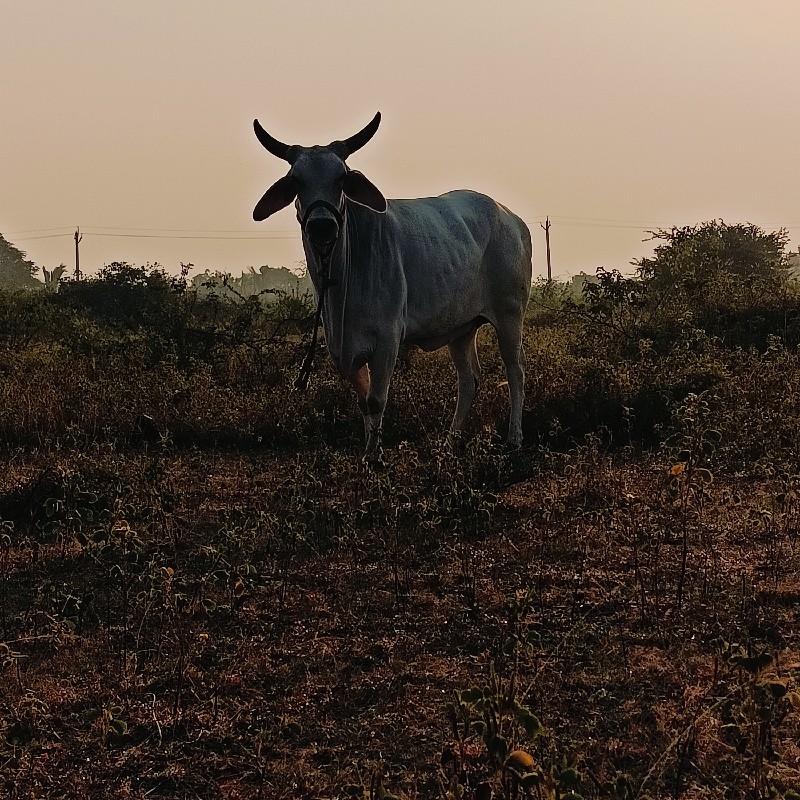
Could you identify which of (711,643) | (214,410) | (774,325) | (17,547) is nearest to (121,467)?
(17,547)

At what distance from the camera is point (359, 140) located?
605 centimetres

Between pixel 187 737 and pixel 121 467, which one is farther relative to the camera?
pixel 121 467

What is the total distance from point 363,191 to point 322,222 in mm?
568

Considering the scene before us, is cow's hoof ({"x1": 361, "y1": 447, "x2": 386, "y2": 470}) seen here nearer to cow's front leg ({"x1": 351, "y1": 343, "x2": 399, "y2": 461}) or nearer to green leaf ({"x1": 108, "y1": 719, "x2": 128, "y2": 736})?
cow's front leg ({"x1": 351, "y1": 343, "x2": 399, "y2": 461})

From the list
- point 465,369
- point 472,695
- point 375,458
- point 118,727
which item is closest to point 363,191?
point 375,458

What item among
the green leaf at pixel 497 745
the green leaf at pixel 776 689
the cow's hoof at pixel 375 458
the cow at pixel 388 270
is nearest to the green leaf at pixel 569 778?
the green leaf at pixel 497 745

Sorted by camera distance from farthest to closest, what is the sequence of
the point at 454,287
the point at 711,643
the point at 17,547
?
the point at 454,287, the point at 17,547, the point at 711,643

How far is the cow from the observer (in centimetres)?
589

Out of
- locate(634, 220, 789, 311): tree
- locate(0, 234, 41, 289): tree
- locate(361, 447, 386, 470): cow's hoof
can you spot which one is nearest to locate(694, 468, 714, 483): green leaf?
locate(361, 447, 386, 470): cow's hoof

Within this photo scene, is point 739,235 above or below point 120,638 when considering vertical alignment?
above

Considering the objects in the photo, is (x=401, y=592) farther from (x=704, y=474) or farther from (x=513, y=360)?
(x=513, y=360)

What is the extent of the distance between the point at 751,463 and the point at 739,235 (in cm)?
2422

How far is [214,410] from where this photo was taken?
7.57m

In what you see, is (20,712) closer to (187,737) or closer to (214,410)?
(187,737)
